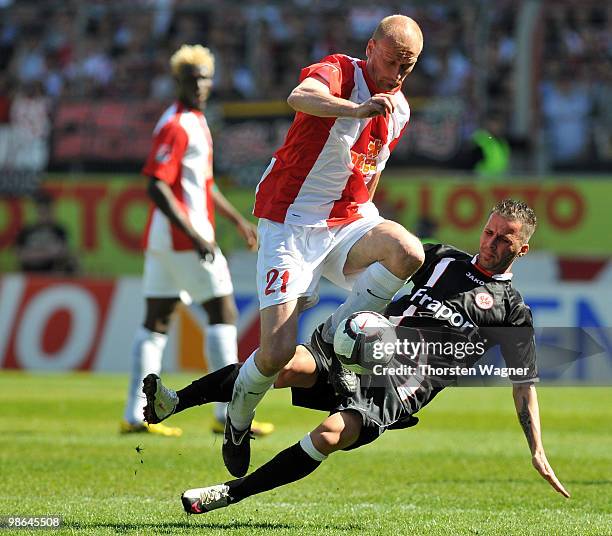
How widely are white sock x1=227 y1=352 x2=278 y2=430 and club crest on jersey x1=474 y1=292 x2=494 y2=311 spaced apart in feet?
3.58

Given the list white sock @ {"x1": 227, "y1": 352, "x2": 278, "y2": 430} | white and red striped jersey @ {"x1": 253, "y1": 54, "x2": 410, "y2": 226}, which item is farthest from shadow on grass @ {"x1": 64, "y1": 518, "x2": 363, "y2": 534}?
white and red striped jersey @ {"x1": 253, "y1": 54, "x2": 410, "y2": 226}

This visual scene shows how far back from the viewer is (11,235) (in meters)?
18.4

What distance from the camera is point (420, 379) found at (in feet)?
19.8

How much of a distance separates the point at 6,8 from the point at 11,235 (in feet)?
16.0

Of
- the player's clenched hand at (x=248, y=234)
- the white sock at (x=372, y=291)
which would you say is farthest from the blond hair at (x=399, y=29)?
the player's clenched hand at (x=248, y=234)

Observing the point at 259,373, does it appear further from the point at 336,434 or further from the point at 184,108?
the point at 184,108

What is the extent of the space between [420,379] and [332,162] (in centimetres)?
119

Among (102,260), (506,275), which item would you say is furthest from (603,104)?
(506,275)

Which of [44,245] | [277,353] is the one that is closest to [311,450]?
[277,353]

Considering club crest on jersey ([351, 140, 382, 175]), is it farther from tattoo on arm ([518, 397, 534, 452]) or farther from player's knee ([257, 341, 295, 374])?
tattoo on arm ([518, 397, 534, 452])

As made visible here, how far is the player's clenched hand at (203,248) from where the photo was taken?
8867mm

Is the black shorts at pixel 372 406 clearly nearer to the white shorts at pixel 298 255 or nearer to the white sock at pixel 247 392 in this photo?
the white sock at pixel 247 392

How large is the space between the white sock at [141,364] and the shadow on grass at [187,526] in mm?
3329

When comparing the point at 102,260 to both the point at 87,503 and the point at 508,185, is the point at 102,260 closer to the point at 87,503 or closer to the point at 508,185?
the point at 508,185
